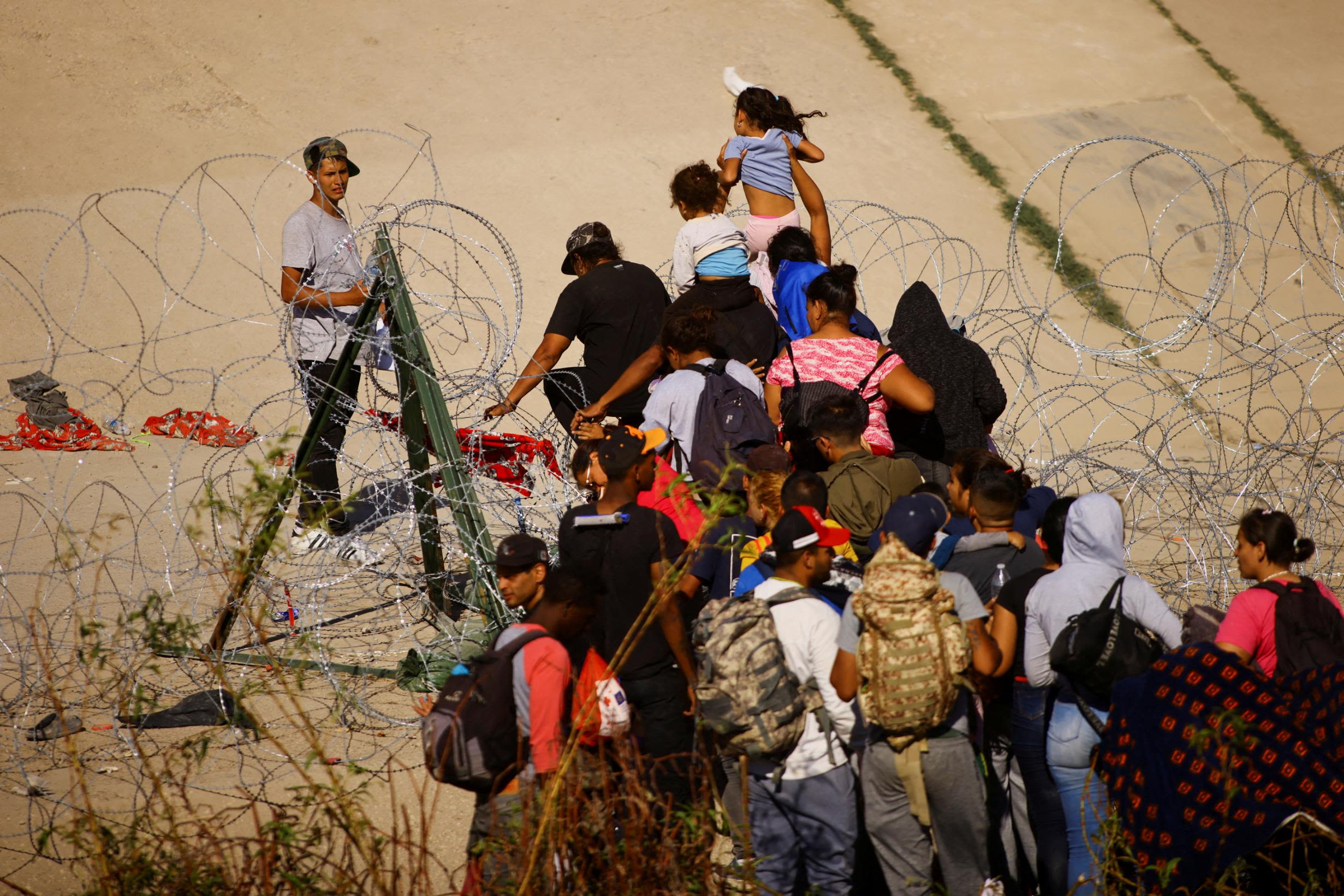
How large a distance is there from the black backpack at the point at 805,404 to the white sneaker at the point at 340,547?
6.18 feet

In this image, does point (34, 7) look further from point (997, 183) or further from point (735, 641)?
point (735, 641)

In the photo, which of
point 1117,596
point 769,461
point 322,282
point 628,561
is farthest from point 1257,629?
point 322,282

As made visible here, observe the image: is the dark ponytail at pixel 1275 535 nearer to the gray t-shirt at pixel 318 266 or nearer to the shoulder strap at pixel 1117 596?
the shoulder strap at pixel 1117 596

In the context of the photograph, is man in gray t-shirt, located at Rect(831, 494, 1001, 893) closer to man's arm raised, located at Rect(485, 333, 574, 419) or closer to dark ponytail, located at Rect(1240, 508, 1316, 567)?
dark ponytail, located at Rect(1240, 508, 1316, 567)

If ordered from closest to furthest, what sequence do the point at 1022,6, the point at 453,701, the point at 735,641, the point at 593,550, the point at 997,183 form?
the point at 453,701
the point at 735,641
the point at 593,550
the point at 997,183
the point at 1022,6

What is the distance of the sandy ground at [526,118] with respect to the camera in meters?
11.0

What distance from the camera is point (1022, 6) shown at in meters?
16.7

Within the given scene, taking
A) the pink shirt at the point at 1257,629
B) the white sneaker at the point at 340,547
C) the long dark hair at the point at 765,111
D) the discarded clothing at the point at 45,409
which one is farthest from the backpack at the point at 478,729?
the discarded clothing at the point at 45,409

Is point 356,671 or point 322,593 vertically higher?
point 322,593

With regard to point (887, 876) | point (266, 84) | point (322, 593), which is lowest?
point (887, 876)

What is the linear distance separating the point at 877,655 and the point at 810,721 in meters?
0.38

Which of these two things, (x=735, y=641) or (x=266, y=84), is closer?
(x=735, y=641)

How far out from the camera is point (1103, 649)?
344 cm

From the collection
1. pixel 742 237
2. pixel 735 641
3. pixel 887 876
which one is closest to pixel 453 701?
pixel 735 641
